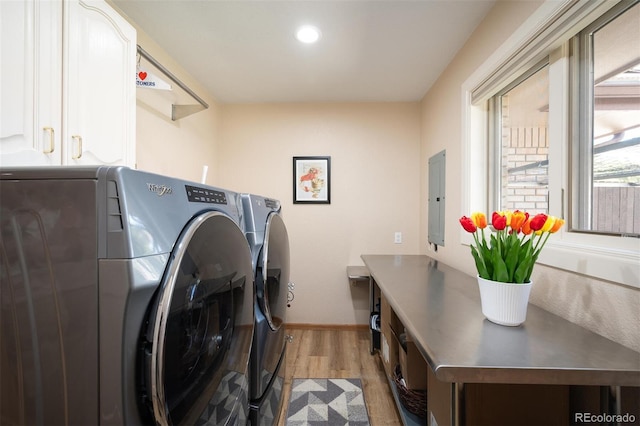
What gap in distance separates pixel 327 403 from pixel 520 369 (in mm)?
1377

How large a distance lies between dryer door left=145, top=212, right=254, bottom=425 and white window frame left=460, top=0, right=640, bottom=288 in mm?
1211

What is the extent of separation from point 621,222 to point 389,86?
189 cm

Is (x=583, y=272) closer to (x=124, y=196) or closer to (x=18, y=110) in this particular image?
(x=124, y=196)

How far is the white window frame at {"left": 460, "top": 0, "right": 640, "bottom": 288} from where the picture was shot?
80 cm

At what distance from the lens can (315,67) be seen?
6.48 ft

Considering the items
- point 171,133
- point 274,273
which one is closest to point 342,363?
point 274,273

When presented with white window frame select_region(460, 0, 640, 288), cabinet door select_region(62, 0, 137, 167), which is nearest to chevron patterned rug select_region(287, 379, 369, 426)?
white window frame select_region(460, 0, 640, 288)

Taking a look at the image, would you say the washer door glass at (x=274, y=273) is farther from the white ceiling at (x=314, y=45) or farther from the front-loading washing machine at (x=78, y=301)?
the white ceiling at (x=314, y=45)

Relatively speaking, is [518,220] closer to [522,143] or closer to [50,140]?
[522,143]

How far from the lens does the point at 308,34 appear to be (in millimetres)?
1595

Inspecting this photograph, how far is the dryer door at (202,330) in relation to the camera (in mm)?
506

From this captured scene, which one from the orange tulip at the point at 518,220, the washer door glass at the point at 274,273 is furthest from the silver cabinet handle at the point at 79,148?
the orange tulip at the point at 518,220

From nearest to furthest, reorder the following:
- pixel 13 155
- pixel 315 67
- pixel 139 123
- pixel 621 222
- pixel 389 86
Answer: pixel 13 155
pixel 621 222
pixel 139 123
pixel 315 67
pixel 389 86

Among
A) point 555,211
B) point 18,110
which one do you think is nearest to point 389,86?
point 555,211
